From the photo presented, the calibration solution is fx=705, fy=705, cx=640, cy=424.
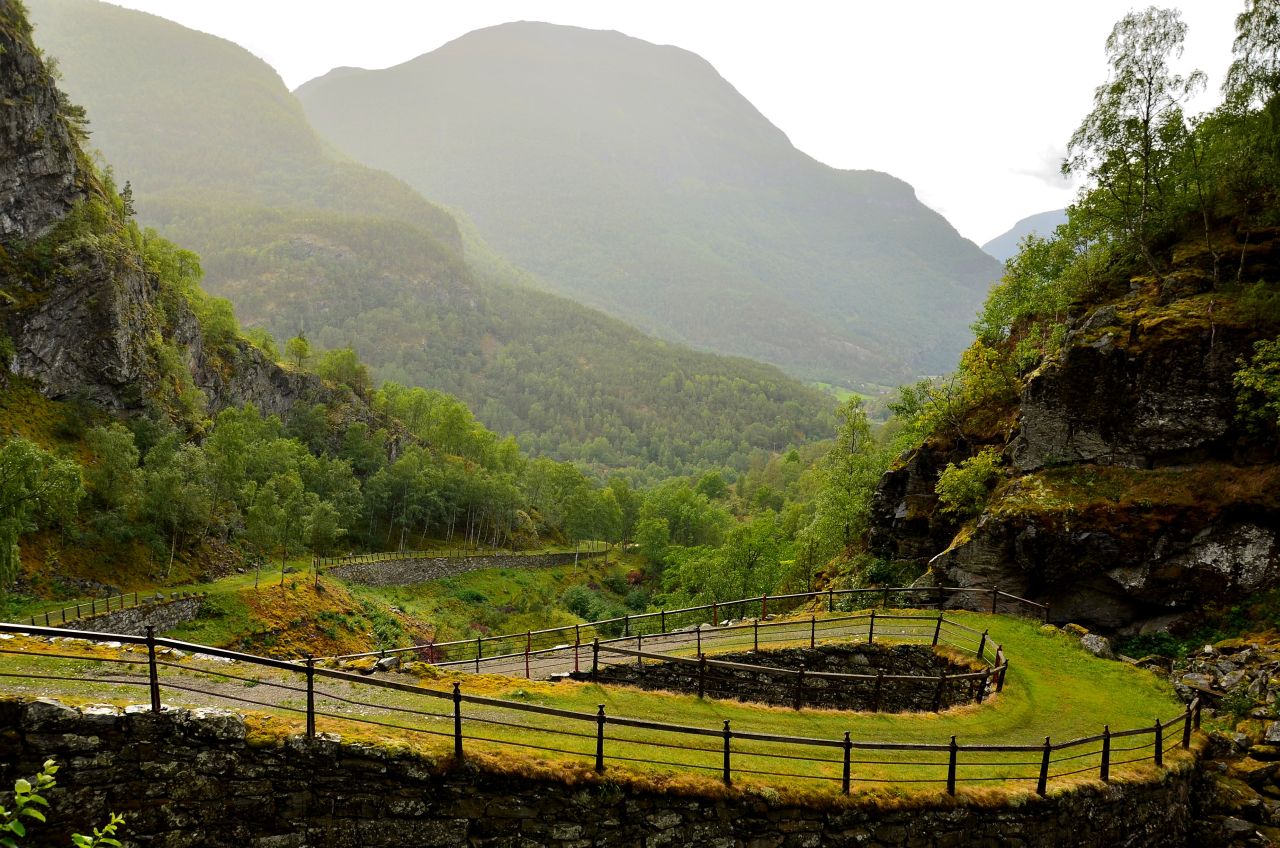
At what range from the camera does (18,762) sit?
10555 mm

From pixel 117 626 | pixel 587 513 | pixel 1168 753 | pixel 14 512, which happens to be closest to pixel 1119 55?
pixel 1168 753

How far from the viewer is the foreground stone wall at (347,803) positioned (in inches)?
427

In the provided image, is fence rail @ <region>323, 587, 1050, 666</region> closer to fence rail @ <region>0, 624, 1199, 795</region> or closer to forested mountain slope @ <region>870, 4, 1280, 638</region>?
forested mountain slope @ <region>870, 4, 1280, 638</region>

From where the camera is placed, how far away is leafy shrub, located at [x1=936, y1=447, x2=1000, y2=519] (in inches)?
1271

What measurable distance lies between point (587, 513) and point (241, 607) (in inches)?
2612

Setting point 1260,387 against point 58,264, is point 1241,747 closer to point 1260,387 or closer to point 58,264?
point 1260,387

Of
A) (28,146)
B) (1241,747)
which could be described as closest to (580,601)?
(1241,747)

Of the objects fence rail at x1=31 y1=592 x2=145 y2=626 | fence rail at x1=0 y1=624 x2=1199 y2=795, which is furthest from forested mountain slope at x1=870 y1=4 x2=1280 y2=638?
fence rail at x1=31 y1=592 x2=145 y2=626

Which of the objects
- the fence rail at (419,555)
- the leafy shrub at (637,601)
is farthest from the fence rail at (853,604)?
the leafy shrub at (637,601)

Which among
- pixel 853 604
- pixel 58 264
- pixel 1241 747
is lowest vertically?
pixel 853 604

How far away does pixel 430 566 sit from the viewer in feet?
266

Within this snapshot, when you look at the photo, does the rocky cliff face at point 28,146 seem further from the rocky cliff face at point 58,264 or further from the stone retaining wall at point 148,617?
the stone retaining wall at point 148,617

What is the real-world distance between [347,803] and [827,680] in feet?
55.3

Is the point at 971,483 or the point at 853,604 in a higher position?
the point at 971,483
